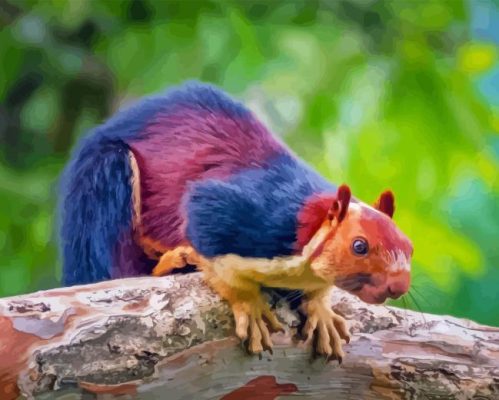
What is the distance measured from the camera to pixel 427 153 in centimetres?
106

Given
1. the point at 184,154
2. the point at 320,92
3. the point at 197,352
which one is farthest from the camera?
the point at 320,92

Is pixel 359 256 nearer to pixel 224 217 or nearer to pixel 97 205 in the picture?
pixel 224 217

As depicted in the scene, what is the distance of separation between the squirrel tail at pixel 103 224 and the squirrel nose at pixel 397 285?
274 mm

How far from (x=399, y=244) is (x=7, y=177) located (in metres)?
0.49

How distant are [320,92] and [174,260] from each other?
302 millimetres

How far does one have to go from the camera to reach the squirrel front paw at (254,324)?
2.85 feet

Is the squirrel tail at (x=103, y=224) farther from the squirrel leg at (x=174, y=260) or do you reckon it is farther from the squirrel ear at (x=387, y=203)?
the squirrel ear at (x=387, y=203)

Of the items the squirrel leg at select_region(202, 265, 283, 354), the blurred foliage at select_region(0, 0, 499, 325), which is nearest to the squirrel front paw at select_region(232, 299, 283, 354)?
the squirrel leg at select_region(202, 265, 283, 354)

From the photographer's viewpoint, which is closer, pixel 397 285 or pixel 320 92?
pixel 397 285

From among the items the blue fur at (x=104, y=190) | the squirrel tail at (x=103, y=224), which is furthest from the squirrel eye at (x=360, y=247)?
the squirrel tail at (x=103, y=224)

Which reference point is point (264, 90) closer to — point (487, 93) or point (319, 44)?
point (319, 44)

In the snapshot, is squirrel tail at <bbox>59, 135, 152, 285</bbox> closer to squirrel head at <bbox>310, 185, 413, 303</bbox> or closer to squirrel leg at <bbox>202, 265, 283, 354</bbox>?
squirrel leg at <bbox>202, 265, 283, 354</bbox>

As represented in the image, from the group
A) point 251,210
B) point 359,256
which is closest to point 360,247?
point 359,256

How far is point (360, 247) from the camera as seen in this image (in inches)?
33.8
